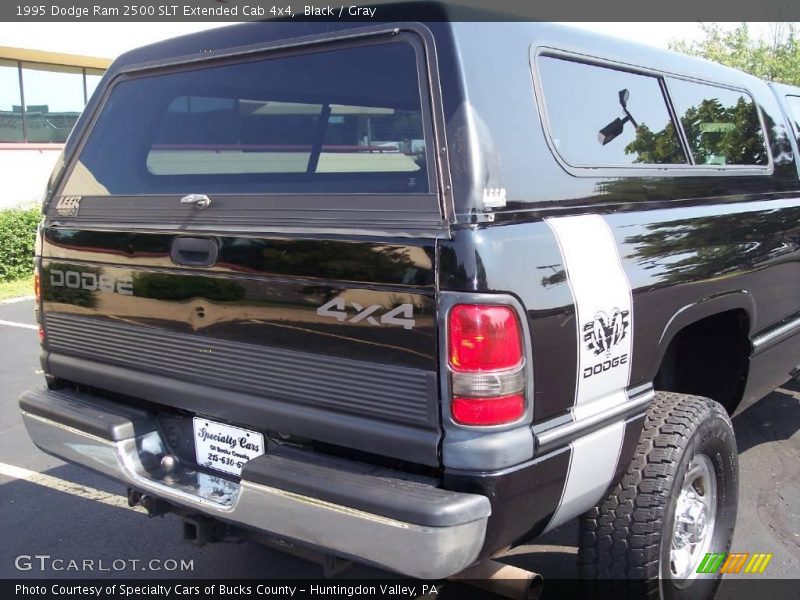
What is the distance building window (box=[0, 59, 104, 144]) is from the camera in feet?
47.5

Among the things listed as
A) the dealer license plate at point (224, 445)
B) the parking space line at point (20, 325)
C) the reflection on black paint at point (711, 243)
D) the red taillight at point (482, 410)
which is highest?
the reflection on black paint at point (711, 243)

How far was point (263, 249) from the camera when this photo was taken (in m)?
2.44

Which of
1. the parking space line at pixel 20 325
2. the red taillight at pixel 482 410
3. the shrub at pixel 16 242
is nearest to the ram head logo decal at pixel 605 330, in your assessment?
→ the red taillight at pixel 482 410

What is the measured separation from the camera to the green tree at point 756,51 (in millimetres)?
18047

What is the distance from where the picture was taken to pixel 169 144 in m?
3.10

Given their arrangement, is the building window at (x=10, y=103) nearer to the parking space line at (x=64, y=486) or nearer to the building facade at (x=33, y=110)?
the building facade at (x=33, y=110)

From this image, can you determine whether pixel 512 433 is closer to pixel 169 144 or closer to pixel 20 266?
pixel 169 144

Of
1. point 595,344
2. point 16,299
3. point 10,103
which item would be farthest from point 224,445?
point 10,103

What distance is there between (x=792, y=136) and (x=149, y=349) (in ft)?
11.5

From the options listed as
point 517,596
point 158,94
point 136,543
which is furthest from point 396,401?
point 136,543

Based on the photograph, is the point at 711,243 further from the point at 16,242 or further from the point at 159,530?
the point at 16,242

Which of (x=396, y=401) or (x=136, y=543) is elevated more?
(x=396, y=401)

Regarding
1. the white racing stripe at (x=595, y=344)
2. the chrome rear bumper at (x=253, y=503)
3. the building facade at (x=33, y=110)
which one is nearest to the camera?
the chrome rear bumper at (x=253, y=503)

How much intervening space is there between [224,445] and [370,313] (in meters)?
0.83
